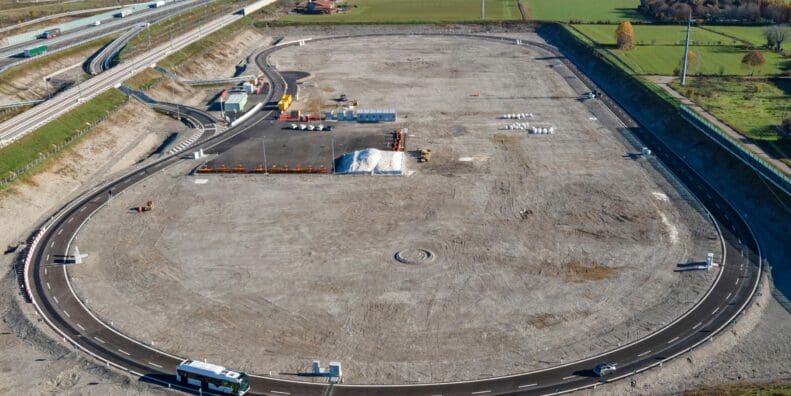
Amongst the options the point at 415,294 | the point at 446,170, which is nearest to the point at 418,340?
the point at 415,294

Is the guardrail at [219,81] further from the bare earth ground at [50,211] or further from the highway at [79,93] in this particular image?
the bare earth ground at [50,211]

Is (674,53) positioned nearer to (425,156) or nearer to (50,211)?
(425,156)

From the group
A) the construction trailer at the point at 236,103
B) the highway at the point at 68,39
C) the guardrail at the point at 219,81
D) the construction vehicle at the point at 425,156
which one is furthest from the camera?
the guardrail at the point at 219,81

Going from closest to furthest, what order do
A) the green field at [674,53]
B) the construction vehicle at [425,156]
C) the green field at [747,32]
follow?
the construction vehicle at [425,156] < the green field at [674,53] < the green field at [747,32]

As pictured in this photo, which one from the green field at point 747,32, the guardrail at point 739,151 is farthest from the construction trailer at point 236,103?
the green field at point 747,32

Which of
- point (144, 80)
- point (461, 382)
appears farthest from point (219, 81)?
point (461, 382)
